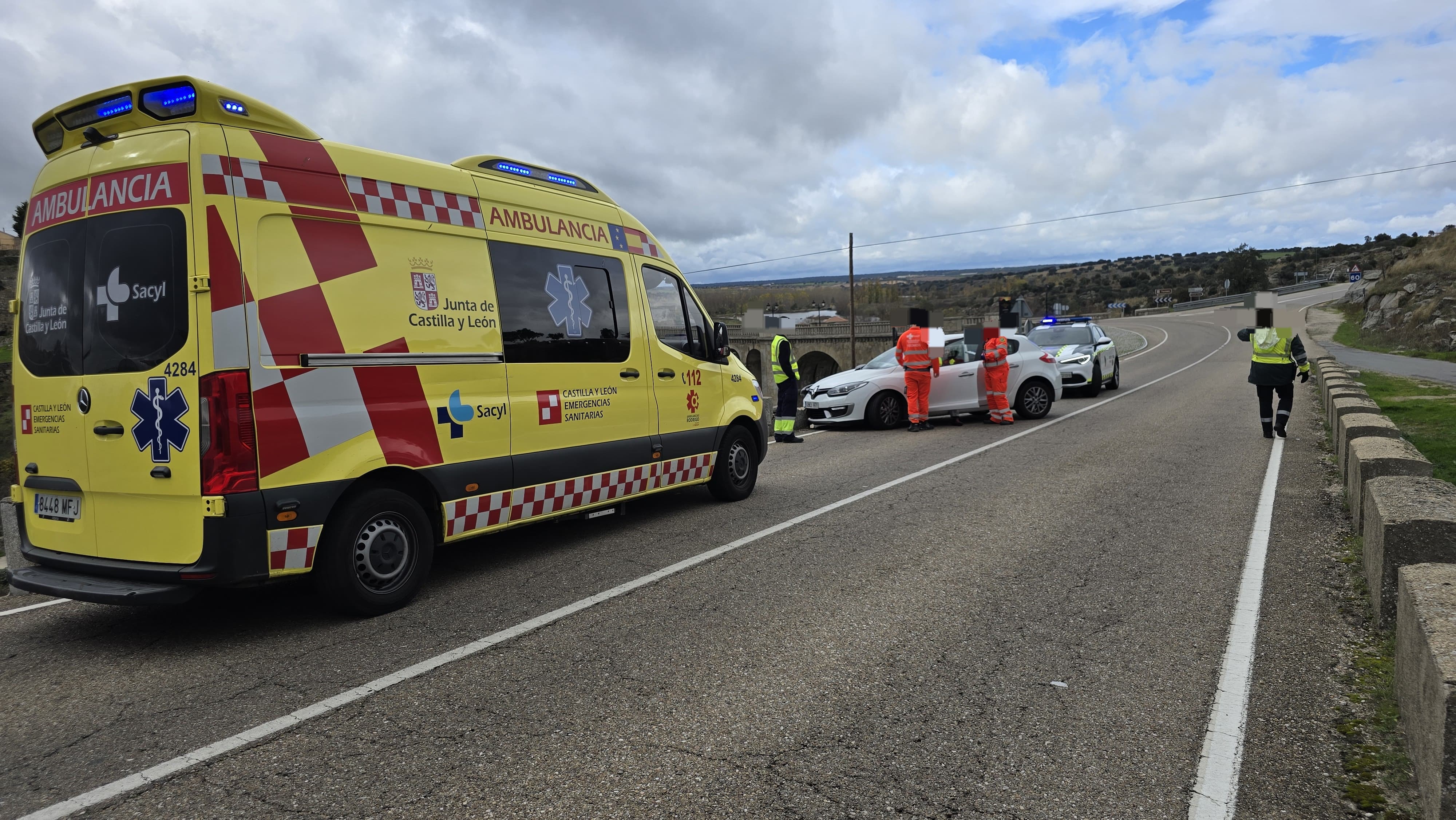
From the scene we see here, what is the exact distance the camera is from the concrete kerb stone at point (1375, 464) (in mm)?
5395

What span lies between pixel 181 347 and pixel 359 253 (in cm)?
100

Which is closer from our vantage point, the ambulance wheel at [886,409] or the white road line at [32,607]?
the white road line at [32,607]

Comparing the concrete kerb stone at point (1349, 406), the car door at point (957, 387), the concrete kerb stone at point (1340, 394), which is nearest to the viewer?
the concrete kerb stone at point (1349, 406)

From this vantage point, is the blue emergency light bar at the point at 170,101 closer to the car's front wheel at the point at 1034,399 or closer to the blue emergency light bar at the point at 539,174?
the blue emergency light bar at the point at 539,174

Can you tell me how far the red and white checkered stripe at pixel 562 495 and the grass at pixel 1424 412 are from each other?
17.0 ft

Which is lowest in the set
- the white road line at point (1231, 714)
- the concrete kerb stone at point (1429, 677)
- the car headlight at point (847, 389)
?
the white road line at point (1231, 714)

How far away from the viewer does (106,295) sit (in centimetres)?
426

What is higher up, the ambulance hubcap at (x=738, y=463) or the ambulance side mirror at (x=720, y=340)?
the ambulance side mirror at (x=720, y=340)

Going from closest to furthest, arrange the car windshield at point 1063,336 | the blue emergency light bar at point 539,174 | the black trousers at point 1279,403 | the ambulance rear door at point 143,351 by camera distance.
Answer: the ambulance rear door at point 143,351 < the blue emergency light bar at point 539,174 < the black trousers at point 1279,403 < the car windshield at point 1063,336

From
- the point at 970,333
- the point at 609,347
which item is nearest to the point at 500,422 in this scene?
the point at 609,347

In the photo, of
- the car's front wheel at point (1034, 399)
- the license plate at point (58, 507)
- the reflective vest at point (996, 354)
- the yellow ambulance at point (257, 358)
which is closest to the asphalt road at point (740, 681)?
the yellow ambulance at point (257, 358)

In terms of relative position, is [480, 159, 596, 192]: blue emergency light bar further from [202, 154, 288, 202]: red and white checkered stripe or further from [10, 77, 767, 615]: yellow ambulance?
[202, 154, 288, 202]: red and white checkered stripe

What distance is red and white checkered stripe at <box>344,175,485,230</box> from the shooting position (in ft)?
15.4

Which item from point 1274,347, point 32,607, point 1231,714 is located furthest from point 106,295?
point 1274,347
